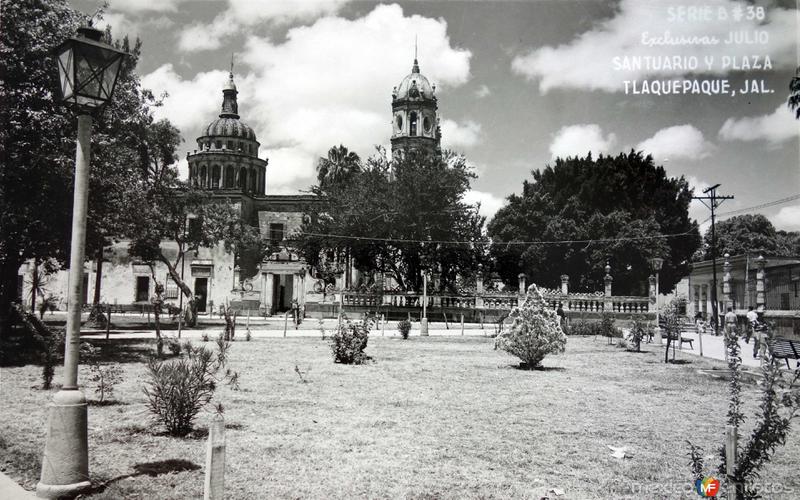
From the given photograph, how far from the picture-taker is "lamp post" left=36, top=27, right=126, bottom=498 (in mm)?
4703

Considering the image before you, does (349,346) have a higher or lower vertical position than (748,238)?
lower

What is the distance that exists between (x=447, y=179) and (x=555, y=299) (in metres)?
9.58

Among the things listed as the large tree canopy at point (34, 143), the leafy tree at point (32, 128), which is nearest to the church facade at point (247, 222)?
the large tree canopy at point (34, 143)

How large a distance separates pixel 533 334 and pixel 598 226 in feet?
103

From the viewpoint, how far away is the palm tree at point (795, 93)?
8266 millimetres

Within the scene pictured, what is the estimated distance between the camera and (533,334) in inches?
510

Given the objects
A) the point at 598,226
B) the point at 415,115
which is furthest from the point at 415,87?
the point at 598,226

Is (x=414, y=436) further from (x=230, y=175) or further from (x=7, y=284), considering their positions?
(x=230, y=175)

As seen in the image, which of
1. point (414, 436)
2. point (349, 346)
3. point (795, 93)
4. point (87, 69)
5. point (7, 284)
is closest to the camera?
point (87, 69)

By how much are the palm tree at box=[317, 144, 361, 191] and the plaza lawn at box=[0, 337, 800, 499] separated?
1479 inches

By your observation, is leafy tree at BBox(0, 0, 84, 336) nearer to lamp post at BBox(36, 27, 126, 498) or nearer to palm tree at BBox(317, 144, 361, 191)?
lamp post at BBox(36, 27, 126, 498)

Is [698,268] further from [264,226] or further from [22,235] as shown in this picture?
[22,235]

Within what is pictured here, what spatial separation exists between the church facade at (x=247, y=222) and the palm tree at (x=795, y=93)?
31.2 metres

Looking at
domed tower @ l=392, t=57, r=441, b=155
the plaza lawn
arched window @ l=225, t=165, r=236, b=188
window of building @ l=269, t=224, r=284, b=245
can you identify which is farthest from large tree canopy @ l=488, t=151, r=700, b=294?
the plaza lawn
